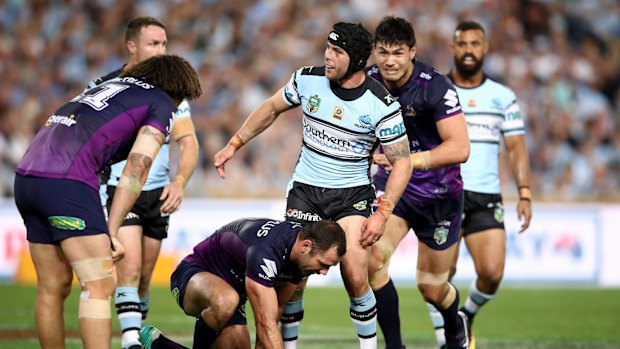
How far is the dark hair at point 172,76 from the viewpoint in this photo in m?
7.33

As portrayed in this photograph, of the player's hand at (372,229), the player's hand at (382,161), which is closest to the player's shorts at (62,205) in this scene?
the player's hand at (372,229)

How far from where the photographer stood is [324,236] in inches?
278

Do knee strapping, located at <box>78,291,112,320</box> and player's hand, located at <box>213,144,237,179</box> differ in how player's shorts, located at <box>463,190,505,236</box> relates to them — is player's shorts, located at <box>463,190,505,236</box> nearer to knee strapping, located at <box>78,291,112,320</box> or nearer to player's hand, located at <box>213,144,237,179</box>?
player's hand, located at <box>213,144,237,179</box>

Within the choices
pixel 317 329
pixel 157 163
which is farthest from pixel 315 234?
pixel 317 329

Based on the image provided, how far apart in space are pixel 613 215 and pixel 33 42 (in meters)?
12.7

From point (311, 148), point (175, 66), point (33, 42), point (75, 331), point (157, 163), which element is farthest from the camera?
point (33, 42)

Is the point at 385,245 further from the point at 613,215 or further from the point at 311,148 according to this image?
the point at 613,215

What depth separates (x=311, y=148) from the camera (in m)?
8.43

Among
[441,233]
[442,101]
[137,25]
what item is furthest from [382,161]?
[137,25]

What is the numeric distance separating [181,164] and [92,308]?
2.48 meters

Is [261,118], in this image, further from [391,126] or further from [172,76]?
[172,76]

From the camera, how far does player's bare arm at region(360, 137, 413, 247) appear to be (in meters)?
7.90

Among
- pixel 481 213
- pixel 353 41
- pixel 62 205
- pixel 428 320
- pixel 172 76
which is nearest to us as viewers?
pixel 62 205

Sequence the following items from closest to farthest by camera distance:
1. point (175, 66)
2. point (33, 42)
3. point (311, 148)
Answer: point (175, 66) → point (311, 148) → point (33, 42)
